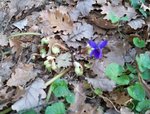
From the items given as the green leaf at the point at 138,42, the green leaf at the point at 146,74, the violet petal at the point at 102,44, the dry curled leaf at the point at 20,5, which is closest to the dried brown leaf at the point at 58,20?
the dry curled leaf at the point at 20,5

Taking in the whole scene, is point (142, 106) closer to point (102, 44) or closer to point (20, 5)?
point (102, 44)

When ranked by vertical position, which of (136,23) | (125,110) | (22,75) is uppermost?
(136,23)

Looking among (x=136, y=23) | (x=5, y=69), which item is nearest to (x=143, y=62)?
(x=136, y=23)

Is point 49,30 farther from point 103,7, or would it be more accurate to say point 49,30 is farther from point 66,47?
point 103,7

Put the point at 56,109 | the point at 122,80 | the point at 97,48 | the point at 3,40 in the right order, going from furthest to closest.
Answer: the point at 3,40 → the point at 97,48 → the point at 122,80 → the point at 56,109

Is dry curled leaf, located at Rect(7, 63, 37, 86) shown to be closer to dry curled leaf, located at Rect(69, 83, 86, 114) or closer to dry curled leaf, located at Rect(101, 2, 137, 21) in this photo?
dry curled leaf, located at Rect(69, 83, 86, 114)

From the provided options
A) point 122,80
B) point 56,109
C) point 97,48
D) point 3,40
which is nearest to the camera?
point 56,109

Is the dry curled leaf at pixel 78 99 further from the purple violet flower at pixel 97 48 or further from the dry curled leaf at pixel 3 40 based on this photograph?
the dry curled leaf at pixel 3 40
